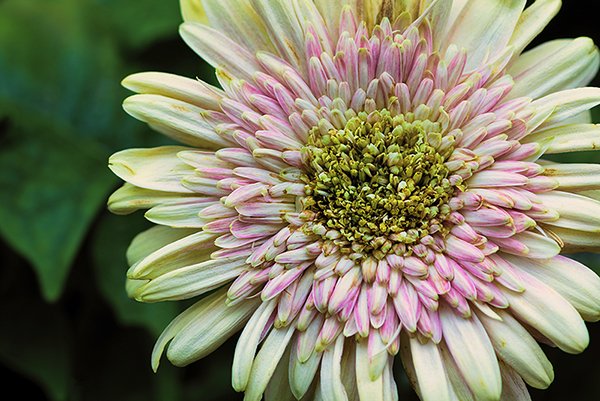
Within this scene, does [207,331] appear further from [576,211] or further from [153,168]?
[576,211]

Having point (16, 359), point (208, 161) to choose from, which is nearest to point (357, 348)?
point (208, 161)

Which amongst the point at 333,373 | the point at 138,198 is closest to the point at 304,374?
the point at 333,373

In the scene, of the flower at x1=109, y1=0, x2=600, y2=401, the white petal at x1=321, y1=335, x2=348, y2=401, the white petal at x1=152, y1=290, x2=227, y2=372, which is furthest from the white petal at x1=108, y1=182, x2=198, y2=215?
the white petal at x1=321, y1=335, x2=348, y2=401

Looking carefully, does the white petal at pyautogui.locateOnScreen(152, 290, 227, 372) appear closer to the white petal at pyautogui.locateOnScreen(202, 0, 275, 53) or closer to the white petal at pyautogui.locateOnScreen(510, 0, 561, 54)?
the white petal at pyautogui.locateOnScreen(202, 0, 275, 53)

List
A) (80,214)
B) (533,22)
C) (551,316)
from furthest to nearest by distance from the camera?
(80,214)
(533,22)
(551,316)

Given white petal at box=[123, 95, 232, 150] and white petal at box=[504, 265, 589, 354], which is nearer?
white petal at box=[504, 265, 589, 354]

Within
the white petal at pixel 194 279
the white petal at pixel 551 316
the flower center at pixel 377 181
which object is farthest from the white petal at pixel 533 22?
the white petal at pixel 194 279

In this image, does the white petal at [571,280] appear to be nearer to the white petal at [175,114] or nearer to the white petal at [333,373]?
the white petal at [333,373]
